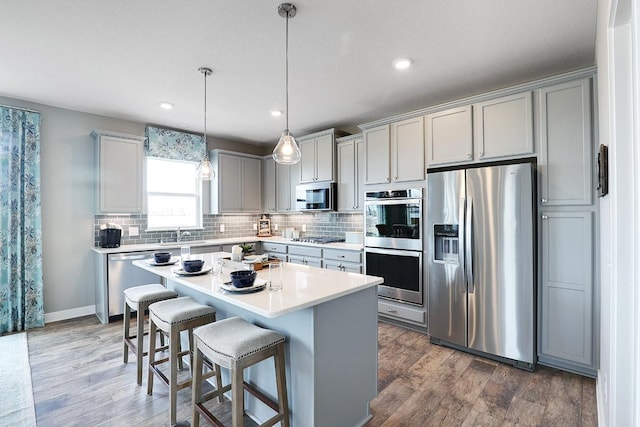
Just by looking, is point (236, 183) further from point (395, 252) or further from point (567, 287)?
point (567, 287)

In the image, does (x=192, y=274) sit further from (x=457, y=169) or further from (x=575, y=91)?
(x=575, y=91)

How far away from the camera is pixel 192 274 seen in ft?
7.35

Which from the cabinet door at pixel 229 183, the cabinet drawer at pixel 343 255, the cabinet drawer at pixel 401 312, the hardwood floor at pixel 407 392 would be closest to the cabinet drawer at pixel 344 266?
the cabinet drawer at pixel 343 255

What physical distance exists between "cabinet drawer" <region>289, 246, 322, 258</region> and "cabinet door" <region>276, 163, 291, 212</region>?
88cm

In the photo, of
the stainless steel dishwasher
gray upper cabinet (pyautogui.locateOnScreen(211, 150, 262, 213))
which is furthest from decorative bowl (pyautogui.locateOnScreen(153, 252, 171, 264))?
gray upper cabinet (pyautogui.locateOnScreen(211, 150, 262, 213))

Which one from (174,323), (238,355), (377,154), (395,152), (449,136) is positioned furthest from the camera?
(377,154)

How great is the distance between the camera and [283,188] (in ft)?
17.9

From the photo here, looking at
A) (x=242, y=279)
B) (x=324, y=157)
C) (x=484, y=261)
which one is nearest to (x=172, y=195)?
(x=324, y=157)

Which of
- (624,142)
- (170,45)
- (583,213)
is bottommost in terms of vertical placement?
(583,213)

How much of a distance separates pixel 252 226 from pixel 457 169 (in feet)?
12.9

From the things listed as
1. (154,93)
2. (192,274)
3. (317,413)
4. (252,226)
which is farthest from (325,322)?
(252,226)

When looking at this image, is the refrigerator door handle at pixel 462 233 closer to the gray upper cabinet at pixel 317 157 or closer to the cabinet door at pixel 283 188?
the gray upper cabinet at pixel 317 157

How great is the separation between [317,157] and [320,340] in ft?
11.4

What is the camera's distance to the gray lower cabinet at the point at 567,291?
98.9 inches
